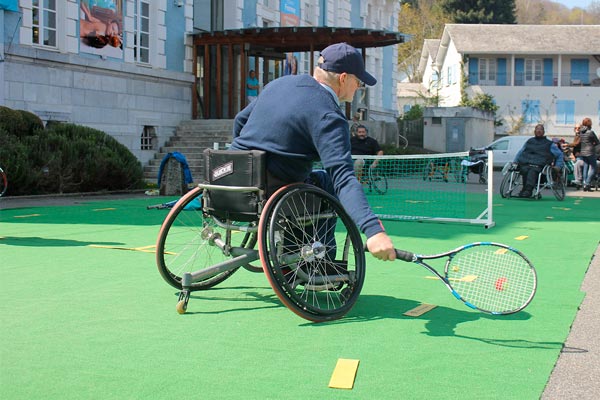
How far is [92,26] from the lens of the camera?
22.0 metres

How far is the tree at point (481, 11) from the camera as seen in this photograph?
74.2m

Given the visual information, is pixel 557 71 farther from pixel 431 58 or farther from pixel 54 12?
pixel 54 12

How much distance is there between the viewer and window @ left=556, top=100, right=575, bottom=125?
59688mm

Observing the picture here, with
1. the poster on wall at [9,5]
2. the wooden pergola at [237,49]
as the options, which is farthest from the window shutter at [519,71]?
the poster on wall at [9,5]

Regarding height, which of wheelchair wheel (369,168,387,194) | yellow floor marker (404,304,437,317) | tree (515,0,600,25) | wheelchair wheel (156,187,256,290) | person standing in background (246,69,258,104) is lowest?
yellow floor marker (404,304,437,317)

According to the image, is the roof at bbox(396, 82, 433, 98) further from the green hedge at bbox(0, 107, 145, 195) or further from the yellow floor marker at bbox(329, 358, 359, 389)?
the yellow floor marker at bbox(329, 358, 359, 389)

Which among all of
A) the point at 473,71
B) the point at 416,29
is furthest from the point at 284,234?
the point at 416,29

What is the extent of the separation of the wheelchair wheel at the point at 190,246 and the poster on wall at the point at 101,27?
14.6 m

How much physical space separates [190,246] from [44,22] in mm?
14834

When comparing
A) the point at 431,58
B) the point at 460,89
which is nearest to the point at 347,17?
the point at 460,89

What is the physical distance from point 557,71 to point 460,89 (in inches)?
288

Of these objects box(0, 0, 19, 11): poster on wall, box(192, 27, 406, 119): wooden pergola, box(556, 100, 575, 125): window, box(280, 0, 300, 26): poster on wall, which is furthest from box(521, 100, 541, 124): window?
box(0, 0, 19, 11): poster on wall

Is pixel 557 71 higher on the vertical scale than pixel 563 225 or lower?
higher

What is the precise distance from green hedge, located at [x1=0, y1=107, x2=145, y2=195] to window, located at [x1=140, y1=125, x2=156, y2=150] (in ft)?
16.9
